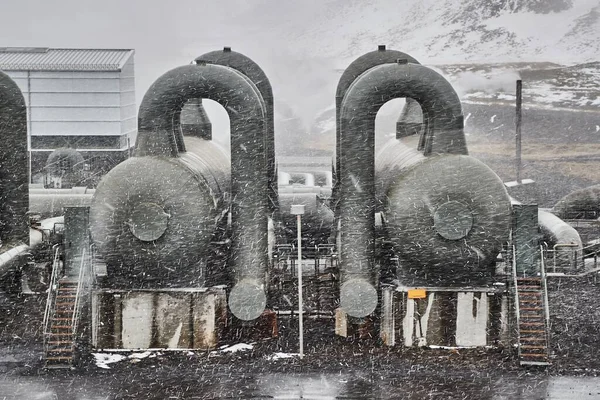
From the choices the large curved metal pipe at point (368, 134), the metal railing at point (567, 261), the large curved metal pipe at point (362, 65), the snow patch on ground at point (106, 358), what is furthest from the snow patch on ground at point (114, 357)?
the metal railing at point (567, 261)

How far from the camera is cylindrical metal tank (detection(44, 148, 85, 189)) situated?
135 ft

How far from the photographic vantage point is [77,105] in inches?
1807

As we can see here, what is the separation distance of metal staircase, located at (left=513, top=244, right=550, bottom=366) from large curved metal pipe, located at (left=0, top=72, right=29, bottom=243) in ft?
43.0

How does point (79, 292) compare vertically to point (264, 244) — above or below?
below

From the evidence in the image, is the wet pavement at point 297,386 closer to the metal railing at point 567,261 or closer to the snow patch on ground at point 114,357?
the snow patch on ground at point 114,357

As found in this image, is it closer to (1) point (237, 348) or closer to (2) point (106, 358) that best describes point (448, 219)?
(1) point (237, 348)

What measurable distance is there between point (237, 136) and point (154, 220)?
287cm

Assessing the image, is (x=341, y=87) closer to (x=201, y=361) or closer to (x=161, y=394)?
(x=201, y=361)

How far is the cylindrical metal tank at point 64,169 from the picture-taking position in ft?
135

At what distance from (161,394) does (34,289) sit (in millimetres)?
9869

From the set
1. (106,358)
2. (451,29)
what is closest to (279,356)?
(106,358)

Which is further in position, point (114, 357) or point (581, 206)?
point (581, 206)

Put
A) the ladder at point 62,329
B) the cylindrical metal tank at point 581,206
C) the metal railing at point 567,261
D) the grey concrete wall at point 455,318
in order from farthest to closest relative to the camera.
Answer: the cylindrical metal tank at point 581,206 < the metal railing at point 567,261 < the grey concrete wall at point 455,318 < the ladder at point 62,329

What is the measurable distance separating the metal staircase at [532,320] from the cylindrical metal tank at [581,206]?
60.5ft
